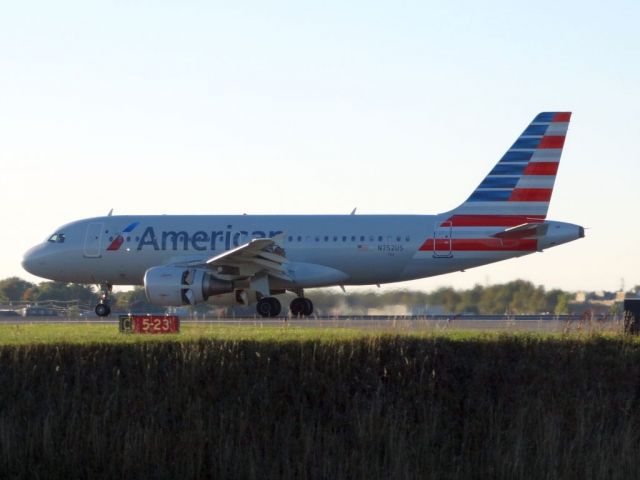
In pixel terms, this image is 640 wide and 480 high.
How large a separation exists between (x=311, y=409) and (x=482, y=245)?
1949 centimetres

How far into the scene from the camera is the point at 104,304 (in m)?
37.1

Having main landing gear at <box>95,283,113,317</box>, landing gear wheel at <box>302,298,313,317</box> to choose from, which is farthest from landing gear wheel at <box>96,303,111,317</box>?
landing gear wheel at <box>302,298,313,317</box>

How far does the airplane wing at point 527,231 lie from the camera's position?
32.4 metres

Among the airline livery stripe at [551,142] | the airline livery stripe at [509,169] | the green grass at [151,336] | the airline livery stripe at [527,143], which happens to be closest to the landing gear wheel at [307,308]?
the airline livery stripe at [509,169]

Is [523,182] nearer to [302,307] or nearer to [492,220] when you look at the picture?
[492,220]

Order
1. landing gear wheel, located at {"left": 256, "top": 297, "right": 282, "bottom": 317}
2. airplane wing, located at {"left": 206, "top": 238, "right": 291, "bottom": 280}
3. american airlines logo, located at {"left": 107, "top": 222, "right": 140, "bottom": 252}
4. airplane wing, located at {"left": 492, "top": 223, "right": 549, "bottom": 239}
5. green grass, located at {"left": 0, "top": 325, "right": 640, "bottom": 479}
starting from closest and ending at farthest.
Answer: green grass, located at {"left": 0, "top": 325, "right": 640, "bottom": 479}
airplane wing, located at {"left": 492, "top": 223, "right": 549, "bottom": 239}
airplane wing, located at {"left": 206, "top": 238, "right": 291, "bottom": 280}
landing gear wheel, located at {"left": 256, "top": 297, "right": 282, "bottom": 317}
american airlines logo, located at {"left": 107, "top": 222, "right": 140, "bottom": 252}

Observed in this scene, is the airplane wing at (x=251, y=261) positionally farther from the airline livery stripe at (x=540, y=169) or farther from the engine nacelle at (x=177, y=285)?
the airline livery stripe at (x=540, y=169)

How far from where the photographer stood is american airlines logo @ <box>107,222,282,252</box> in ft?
116

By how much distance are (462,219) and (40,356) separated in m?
20.7

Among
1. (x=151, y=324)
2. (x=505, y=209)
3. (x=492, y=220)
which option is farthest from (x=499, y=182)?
(x=151, y=324)

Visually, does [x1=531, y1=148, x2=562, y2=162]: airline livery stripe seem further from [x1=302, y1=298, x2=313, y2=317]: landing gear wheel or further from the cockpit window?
the cockpit window

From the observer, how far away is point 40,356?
47.8ft

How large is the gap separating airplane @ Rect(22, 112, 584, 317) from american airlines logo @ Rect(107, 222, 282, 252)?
0.10ft

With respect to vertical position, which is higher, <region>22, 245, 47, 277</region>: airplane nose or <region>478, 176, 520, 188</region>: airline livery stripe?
<region>478, 176, 520, 188</region>: airline livery stripe
